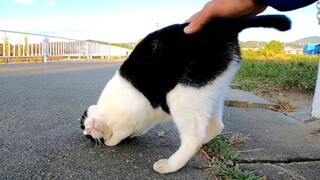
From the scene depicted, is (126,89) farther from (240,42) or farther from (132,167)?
(240,42)

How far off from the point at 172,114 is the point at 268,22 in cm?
74

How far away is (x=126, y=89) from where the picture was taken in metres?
2.08

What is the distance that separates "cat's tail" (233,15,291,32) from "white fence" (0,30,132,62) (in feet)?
32.5

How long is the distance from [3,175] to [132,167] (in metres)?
0.63

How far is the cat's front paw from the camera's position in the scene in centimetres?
171

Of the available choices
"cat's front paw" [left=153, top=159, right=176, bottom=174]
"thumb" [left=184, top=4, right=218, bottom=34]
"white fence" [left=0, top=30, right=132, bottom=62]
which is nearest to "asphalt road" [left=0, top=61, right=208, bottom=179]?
"cat's front paw" [left=153, top=159, right=176, bottom=174]

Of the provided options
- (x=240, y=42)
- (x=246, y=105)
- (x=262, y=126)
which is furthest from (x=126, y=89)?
(x=246, y=105)

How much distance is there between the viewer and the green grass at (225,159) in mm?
1646

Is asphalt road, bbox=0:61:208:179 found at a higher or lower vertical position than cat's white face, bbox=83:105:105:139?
lower

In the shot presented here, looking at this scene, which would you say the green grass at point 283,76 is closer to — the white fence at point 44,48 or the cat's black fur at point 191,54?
the cat's black fur at point 191,54

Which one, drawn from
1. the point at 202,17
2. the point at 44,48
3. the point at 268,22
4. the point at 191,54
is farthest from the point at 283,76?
the point at 44,48

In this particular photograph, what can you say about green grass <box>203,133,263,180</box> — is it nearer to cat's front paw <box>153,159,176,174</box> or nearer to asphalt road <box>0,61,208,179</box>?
asphalt road <box>0,61,208,179</box>

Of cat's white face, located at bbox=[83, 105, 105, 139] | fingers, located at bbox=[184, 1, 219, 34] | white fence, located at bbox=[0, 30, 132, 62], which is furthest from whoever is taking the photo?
white fence, located at bbox=[0, 30, 132, 62]

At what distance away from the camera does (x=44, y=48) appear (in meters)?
13.0
